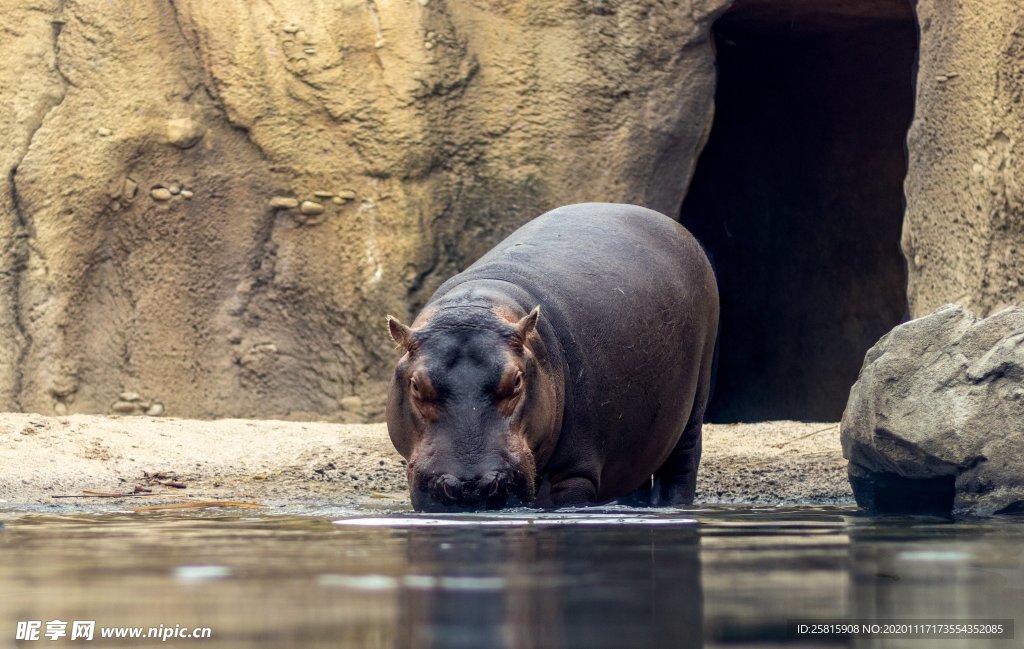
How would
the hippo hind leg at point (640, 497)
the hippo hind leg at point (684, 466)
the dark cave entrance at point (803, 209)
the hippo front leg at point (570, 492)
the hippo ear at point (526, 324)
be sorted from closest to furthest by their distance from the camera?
the hippo ear at point (526, 324) < the hippo front leg at point (570, 492) < the hippo hind leg at point (684, 466) < the hippo hind leg at point (640, 497) < the dark cave entrance at point (803, 209)

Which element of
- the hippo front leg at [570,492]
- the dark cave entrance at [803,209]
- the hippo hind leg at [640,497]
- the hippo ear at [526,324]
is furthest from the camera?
the dark cave entrance at [803,209]

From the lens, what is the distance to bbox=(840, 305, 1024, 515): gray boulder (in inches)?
202

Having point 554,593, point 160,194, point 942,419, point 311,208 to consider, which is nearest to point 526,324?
point 942,419

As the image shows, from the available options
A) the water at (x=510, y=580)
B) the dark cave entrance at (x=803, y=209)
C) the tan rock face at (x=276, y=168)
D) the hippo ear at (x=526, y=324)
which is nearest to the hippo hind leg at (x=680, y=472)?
the hippo ear at (x=526, y=324)

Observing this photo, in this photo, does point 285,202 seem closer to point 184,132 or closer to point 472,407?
point 184,132

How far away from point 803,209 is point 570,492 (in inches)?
339

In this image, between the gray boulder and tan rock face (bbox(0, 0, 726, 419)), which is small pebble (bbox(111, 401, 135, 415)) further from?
the gray boulder

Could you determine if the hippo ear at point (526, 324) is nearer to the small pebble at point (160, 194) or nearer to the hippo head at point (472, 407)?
the hippo head at point (472, 407)

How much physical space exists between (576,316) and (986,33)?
3.66 meters

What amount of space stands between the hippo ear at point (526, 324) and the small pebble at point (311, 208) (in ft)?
14.4

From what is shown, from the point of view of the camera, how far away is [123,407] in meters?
9.37

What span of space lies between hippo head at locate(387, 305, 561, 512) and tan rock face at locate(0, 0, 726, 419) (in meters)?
4.13

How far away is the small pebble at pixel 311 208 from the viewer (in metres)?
9.47

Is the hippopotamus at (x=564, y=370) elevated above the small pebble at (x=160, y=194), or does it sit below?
below
